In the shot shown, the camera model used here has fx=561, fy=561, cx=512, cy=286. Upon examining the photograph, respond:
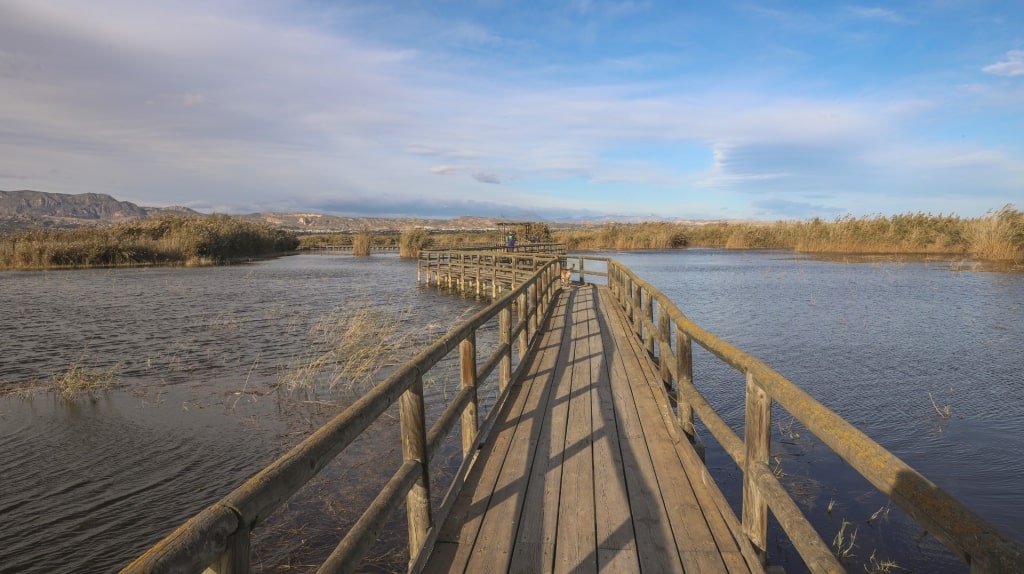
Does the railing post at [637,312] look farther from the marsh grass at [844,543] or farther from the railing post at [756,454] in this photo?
the railing post at [756,454]

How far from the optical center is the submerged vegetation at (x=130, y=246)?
32812 mm

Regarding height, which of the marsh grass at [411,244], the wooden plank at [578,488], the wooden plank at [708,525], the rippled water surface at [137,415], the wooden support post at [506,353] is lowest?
the rippled water surface at [137,415]

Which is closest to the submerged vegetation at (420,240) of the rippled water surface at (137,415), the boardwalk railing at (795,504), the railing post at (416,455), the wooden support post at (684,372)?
the rippled water surface at (137,415)

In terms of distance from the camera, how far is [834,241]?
4097cm

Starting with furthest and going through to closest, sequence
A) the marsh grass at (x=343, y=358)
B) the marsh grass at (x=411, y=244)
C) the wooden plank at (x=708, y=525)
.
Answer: the marsh grass at (x=411, y=244) < the marsh grass at (x=343, y=358) < the wooden plank at (x=708, y=525)

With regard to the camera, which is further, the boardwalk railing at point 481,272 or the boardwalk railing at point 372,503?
the boardwalk railing at point 481,272

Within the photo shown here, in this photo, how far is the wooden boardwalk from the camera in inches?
114

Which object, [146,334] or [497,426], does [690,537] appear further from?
[146,334]

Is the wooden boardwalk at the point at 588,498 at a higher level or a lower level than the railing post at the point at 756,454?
lower

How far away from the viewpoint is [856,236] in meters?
39.0

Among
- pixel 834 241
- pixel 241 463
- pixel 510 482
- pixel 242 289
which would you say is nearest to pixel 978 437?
pixel 510 482

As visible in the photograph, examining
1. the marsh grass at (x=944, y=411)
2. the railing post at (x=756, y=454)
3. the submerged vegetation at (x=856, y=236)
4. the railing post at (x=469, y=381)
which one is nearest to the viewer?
the railing post at (x=756, y=454)

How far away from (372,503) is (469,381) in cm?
190

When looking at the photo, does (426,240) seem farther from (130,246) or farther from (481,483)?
(481,483)
